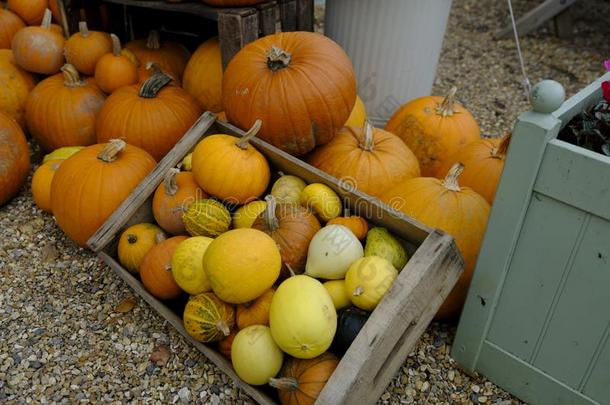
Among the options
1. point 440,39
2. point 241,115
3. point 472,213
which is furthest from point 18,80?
point 472,213

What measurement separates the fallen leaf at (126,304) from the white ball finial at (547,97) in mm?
1546

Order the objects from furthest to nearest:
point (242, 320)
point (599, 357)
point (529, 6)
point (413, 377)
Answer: point (529, 6), point (413, 377), point (242, 320), point (599, 357)

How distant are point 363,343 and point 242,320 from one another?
411 millimetres

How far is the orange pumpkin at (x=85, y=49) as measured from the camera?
8.84 ft

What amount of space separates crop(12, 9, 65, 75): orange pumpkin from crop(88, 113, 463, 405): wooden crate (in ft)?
4.45

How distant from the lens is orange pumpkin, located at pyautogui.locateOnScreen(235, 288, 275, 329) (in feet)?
5.11

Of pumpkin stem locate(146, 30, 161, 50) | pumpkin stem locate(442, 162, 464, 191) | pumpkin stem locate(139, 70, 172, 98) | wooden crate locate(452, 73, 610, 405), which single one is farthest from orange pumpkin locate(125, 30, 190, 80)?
wooden crate locate(452, 73, 610, 405)

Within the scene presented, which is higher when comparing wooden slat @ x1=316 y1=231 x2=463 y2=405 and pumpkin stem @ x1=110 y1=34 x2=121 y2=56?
pumpkin stem @ x1=110 y1=34 x2=121 y2=56

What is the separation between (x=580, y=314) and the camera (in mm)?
1443

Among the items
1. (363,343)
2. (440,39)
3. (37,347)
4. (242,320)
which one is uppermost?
(440,39)

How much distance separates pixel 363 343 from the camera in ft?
4.45

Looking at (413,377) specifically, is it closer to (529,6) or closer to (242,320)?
(242,320)

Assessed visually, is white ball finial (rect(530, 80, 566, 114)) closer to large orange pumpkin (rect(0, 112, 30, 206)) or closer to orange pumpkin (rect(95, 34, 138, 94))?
orange pumpkin (rect(95, 34, 138, 94))

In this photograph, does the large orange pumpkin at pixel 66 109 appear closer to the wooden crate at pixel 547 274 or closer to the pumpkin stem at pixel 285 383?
the pumpkin stem at pixel 285 383
